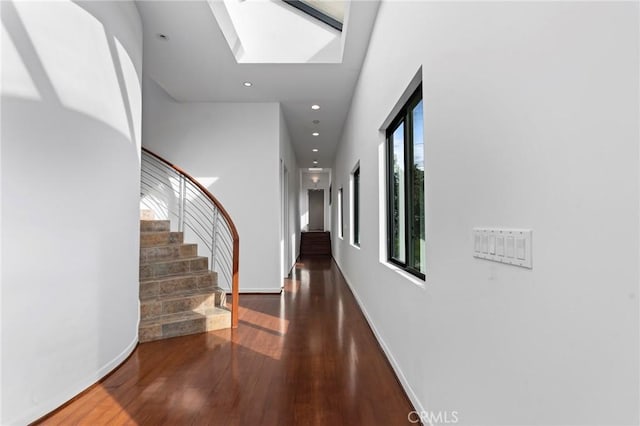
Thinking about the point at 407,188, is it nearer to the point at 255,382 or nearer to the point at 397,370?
the point at 397,370

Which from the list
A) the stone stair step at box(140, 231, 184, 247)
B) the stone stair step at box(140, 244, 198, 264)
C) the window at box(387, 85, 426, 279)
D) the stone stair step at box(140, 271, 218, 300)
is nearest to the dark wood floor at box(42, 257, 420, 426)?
the stone stair step at box(140, 271, 218, 300)

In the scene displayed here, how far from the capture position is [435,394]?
5.24 feet

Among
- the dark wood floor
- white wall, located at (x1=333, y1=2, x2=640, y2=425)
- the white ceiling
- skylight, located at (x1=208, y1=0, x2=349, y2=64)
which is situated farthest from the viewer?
skylight, located at (x1=208, y1=0, x2=349, y2=64)

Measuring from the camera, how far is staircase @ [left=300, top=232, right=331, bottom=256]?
469 inches

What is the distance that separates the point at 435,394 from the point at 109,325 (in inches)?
89.2

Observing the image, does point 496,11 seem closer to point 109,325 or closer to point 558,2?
point 558,2

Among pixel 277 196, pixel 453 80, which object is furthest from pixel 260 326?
pixel 453 80

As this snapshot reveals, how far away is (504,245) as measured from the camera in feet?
3.40

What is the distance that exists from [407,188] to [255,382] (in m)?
1.77

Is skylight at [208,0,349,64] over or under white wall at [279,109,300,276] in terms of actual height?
over

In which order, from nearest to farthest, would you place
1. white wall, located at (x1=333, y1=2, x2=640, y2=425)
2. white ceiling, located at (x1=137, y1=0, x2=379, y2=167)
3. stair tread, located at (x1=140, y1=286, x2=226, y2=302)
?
white wall, located at (x1=333, y1=2, x2=640, y2=425), white ceiling, located at (x1=137, y1=0, x2=379, y2=167), stair tread, located at (x1=140, y1=286, x2=226, y2=302)

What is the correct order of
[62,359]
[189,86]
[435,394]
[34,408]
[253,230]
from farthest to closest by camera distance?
[253,230]
[189,86]
[62,359]
[34,408]
[435,394]

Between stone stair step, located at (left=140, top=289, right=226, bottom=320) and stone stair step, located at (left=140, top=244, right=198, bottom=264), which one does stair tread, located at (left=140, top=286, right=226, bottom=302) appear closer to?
stone stair step, located at (left=140, top=289, right=226, bottom=320)

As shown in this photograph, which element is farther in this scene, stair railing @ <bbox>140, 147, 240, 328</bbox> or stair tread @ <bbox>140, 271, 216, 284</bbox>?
stair railing @ <bbox>140, 147, 240, 328</bbox>
